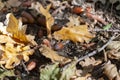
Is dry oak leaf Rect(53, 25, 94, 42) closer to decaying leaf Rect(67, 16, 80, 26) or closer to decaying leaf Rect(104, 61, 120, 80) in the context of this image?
decaying leaf Rect(67, 16, 80, 26)

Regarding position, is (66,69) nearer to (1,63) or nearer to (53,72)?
(53,72)

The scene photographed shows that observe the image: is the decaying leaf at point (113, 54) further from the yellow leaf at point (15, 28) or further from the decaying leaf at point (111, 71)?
the yellow leaf at point (15, 28)

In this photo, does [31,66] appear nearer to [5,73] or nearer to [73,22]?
[5,73]

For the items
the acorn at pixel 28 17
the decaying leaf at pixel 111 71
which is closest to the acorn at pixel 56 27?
the acorn at pixel 28 17

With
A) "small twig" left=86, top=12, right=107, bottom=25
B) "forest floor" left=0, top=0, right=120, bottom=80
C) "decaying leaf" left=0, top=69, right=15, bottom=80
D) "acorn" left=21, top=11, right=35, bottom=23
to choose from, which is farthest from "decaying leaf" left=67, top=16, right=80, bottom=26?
"decaying leaf" left=0, top=69, right=15, bottom=80

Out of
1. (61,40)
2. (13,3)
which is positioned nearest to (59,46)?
(61,40)

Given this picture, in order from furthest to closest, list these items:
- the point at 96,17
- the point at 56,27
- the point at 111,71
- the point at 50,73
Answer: the point at 96,17
the point at 56,27
the point at 111,71
the point at 50,73
